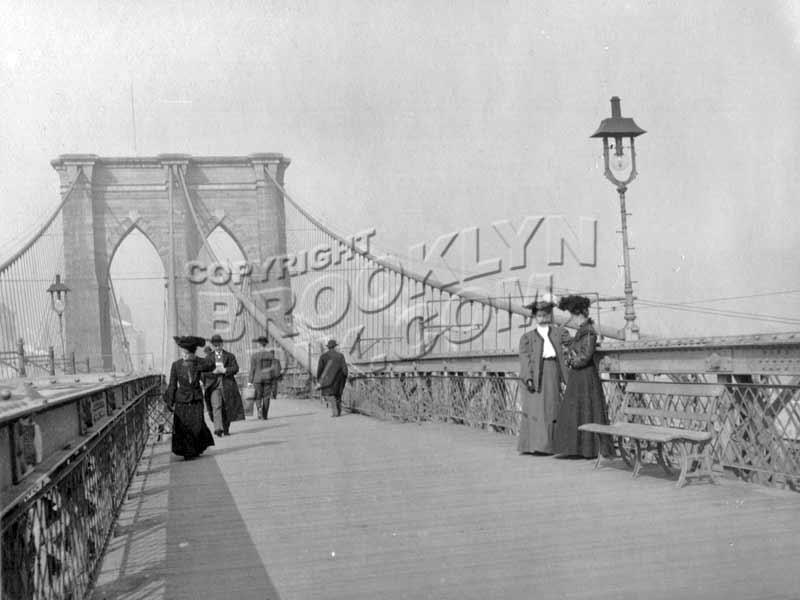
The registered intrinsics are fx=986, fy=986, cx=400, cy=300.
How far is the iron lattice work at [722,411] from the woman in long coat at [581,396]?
0.18 m

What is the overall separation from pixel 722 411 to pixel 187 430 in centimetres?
433

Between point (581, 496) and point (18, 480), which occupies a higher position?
point (18, 480)

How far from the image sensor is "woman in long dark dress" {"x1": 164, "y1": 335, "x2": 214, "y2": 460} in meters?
7.95

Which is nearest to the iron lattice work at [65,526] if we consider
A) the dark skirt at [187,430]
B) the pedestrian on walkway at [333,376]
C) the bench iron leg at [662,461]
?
the dark skirt at [187,430]

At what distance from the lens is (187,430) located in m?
7.94

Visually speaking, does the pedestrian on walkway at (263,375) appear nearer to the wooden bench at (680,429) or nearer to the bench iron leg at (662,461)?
the wooden bench at (680,429)

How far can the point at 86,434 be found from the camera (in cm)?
377

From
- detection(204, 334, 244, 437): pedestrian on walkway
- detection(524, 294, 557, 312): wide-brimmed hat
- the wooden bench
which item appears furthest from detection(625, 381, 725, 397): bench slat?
detection(204, 334, 244, 437): pedestrian on walkway

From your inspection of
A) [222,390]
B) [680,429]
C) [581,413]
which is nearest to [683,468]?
[680,429]

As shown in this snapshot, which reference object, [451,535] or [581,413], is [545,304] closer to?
[581,413]

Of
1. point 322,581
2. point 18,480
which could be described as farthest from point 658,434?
point 18,480

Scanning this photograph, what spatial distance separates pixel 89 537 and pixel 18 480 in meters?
1.41

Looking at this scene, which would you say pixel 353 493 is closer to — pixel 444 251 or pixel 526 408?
pixel 526 408

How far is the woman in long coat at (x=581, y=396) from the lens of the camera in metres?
6.51
